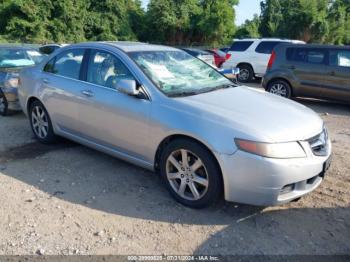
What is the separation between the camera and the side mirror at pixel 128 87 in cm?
395

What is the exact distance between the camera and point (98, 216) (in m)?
3.66

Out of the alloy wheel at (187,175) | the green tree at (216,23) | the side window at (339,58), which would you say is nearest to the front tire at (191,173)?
the alloy wheel at (187,175)

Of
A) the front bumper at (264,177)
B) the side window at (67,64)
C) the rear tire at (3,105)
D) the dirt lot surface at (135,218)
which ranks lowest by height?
the dirt lot surface at (135,218)

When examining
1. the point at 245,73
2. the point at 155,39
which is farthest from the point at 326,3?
the point at 245,73

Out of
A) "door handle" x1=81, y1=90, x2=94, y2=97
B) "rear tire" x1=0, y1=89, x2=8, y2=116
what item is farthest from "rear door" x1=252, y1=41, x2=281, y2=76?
"door handle" x1=81, y1=90, x2=94, y2=97

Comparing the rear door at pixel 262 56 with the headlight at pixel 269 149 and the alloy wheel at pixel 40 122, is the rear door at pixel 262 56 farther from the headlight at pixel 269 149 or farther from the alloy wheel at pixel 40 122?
the headlight at pixel 269 149

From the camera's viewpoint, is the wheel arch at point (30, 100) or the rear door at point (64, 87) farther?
the wheel arch at point (30, 100)

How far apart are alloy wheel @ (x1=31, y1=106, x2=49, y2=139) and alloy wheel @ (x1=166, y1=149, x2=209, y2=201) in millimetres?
2521

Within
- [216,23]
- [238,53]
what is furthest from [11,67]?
[216,23]

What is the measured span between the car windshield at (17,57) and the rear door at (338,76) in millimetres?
6970

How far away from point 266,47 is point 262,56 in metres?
0.38

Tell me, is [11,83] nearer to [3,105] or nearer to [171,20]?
[3,105]

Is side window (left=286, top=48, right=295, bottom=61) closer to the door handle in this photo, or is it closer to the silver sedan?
the silver sedan

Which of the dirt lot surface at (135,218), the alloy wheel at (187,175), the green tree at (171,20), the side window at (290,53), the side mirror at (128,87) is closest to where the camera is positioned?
the dirt lot surface at (135,218)
